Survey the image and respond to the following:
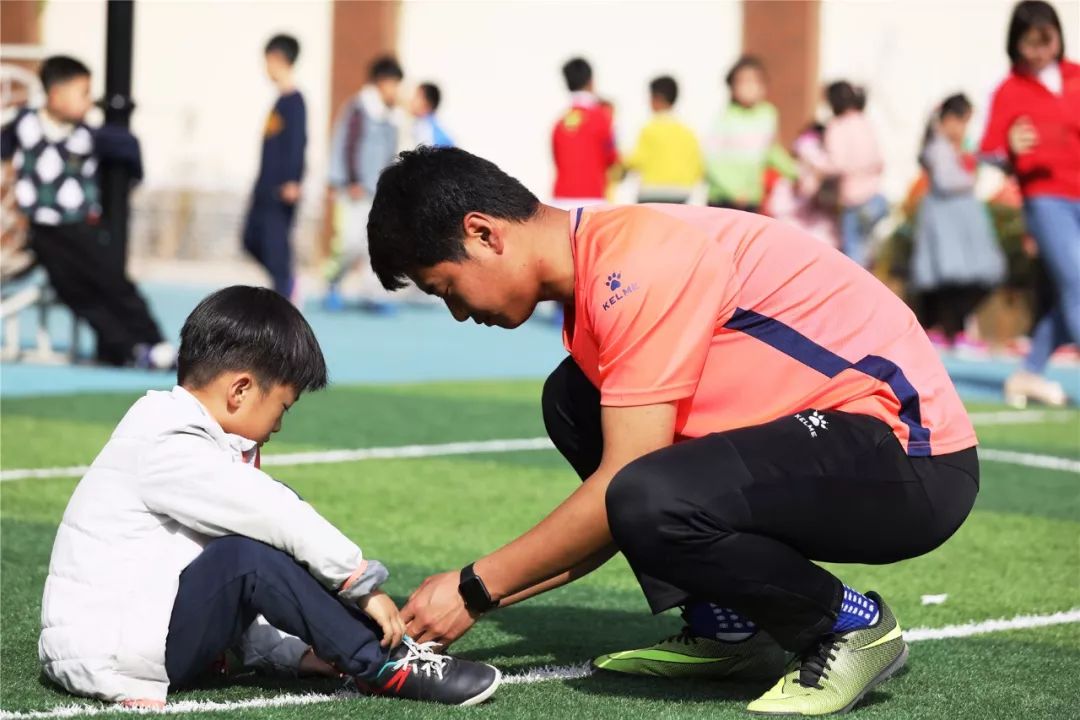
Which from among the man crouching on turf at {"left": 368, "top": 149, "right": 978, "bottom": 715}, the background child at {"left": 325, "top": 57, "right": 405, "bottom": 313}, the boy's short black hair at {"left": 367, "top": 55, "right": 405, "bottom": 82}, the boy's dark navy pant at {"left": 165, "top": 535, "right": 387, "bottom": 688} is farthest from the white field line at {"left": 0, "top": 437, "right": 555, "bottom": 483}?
the boy's short black hair at {"left": 367, "top": 55, "right": 405, "bottom": 82}

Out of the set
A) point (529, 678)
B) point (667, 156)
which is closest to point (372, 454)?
point (529, 678)

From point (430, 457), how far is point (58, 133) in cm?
405

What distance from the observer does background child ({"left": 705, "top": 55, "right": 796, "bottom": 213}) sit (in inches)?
544

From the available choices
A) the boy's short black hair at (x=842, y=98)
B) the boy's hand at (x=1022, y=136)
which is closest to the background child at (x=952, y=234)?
the boy's short black hair at (x=842, y=98)

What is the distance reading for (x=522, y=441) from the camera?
25.5ft

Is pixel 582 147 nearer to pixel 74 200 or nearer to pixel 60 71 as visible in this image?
pixel 74 200

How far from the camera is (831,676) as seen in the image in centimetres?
354

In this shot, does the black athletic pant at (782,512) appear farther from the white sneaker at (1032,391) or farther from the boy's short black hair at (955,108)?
the boy's short black hair at (955,108)

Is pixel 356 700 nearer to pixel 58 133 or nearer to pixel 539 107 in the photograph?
pixel 58 133

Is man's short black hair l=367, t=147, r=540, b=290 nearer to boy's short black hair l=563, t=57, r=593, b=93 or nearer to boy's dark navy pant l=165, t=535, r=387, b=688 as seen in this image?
boy's dark navy pant l=165, t=535, r=387, b=688

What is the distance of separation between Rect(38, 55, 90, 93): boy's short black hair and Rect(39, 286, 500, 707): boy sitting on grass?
21.9 ft

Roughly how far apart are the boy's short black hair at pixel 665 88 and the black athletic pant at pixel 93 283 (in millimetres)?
5289

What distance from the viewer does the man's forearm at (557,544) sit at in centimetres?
332

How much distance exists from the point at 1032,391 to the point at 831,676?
6.73 m
